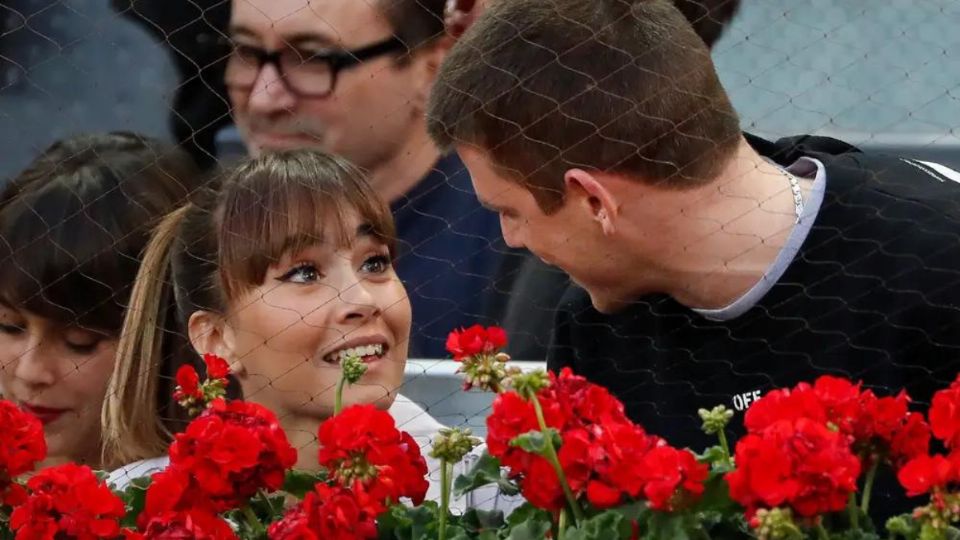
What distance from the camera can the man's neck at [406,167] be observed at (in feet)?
6.85

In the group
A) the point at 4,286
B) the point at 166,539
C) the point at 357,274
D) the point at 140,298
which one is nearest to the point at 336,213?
the point at 357,274

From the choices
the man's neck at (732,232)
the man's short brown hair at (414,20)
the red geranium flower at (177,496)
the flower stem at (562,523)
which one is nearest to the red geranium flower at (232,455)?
the red geranium flower at (177,496)

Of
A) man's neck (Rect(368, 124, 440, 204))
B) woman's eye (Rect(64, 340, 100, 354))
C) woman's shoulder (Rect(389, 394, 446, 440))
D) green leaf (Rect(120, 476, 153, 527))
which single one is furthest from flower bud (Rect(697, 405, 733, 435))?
woman's eye (Rect(64, 340, 100, 354))

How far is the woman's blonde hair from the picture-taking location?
187 cm

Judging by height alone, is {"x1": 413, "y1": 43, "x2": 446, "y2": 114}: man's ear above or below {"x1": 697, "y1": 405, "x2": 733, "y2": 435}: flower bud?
below

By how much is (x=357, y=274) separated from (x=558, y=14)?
0.39 m

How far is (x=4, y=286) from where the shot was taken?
2135 mm

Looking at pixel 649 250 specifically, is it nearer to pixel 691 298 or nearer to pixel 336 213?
pixel 691 298

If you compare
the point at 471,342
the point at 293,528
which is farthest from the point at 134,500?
the point at 471,342

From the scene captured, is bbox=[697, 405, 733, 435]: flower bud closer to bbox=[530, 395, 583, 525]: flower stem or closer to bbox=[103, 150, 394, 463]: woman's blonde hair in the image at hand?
bbox=[530, 395, 583, 525]: flower stem

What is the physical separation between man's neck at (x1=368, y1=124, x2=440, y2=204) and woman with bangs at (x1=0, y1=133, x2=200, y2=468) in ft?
0.77

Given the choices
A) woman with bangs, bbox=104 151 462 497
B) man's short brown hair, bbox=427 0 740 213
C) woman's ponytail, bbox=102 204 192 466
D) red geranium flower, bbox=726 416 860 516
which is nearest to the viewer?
red geranium flower, bbox=726 416 860 516

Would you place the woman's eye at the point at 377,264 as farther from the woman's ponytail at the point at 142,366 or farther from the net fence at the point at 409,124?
the woman's ponytail at the point at 142,366

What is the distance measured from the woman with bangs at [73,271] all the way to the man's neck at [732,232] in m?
0.67
